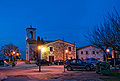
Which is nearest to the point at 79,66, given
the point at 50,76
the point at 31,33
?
the point at 50,76

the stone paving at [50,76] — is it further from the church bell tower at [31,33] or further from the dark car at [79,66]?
the church bell tower at [31,33]

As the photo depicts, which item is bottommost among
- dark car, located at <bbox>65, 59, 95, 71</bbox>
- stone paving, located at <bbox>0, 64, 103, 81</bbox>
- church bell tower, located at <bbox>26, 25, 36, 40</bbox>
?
stone paving, located at <bbox>0, 64, 103, 81</bbox>

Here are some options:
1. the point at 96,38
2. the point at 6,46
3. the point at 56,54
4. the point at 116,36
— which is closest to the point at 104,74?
the point at 96,38

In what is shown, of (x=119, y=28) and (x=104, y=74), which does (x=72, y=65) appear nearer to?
(x=104, y=74)

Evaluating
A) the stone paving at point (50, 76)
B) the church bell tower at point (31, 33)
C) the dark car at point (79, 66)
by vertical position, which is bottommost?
the stone paving at point (50, 76)

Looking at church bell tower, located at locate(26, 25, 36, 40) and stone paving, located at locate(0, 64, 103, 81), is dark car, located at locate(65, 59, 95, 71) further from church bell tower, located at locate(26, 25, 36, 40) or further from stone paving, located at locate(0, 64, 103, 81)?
church bell tower, located at locate(26, 25, 36, 40)

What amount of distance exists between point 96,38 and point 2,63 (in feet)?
86.9

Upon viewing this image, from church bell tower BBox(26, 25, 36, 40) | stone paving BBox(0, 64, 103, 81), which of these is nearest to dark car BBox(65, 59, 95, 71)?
stone paving BBox(0, 64, 103, 81)

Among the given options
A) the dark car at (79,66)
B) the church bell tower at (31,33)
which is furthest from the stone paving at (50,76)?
the church bell tower at (31,33)

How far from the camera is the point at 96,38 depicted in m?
16.7

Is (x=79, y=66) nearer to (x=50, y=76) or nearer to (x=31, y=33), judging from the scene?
(x=50, y=76)

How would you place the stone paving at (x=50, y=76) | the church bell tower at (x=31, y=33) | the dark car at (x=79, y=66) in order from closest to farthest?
the stone paving at (x=50, y=76) < the dark car at (x=79, y=66) < the church bell tower at (x=31, y=33)

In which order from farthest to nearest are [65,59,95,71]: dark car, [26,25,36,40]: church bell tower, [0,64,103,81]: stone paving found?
1. [26,25,36,40]: church bell tower
2. [65,59,95,71]: dark car
3. [0,64,103,81]: stone paving

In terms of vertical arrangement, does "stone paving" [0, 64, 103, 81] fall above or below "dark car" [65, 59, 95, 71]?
below
